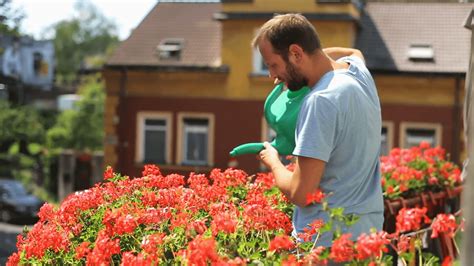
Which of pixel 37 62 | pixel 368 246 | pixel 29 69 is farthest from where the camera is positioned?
pixel 37 62

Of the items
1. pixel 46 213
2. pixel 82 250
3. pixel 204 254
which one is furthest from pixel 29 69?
pixel 204 254

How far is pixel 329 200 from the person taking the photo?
3238 mm

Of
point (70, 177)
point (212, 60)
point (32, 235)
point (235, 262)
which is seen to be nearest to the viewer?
point (235, 262)

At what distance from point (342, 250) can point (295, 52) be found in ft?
2.79

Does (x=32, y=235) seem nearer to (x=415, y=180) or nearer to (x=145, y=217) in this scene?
(x=145, y=217)

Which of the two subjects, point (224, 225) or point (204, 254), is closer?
point (204, 254)

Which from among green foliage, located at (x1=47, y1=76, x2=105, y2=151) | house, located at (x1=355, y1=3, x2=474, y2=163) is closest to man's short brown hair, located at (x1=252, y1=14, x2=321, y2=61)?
house, located at (x1=355, y1=3, x2=474, y2=163)

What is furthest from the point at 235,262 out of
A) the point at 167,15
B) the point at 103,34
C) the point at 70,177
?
the point at 103,34

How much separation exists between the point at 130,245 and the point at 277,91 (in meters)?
0.87

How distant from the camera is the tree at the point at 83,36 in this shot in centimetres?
8088

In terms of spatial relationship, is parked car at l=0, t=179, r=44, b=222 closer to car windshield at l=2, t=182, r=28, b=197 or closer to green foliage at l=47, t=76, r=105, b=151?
car windshield at l=2, t=182, r=28, b=197

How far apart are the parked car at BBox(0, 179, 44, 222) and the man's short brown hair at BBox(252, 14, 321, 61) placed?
27.0m

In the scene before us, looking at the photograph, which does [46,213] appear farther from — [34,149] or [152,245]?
[34,149]

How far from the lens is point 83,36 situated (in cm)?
8300
